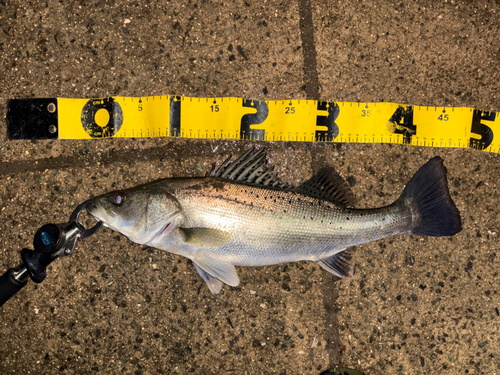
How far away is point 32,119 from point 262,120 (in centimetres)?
237

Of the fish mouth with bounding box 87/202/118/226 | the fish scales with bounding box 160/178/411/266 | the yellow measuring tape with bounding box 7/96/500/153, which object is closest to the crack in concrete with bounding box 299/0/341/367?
the yellow measuring tape with bounding box 7/96/500/153

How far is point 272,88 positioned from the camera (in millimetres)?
3510

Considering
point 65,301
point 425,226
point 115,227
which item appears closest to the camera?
point 115,227

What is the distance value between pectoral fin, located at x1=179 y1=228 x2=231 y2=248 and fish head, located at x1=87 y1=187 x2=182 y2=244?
15 cm

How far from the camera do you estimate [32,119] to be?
344cm

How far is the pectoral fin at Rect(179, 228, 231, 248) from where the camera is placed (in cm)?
295

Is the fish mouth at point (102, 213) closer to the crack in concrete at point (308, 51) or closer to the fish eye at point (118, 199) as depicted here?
the fish eye at point (118, 199)

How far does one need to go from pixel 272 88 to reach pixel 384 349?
9.78 feet

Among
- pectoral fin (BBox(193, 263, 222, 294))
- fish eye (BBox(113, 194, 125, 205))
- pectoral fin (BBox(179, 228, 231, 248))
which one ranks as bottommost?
pectoral fin (BBox(193, 263, 222, 294))

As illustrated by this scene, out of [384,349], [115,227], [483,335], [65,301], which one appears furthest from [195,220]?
[483,335]

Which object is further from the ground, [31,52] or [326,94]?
[31,52]

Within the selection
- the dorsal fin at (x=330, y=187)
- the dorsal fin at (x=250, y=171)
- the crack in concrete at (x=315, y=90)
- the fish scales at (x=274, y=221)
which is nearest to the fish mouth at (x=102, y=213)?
the fish scales at (x=274, y=221)

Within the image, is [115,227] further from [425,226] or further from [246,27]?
[425,226]

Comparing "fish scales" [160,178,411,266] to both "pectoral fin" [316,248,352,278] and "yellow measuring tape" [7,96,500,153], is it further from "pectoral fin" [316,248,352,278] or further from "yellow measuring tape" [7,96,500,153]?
"yellow measuring tape" [7,96,500,153]
